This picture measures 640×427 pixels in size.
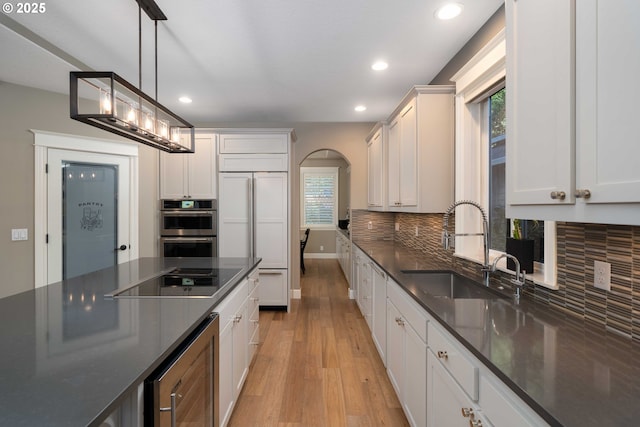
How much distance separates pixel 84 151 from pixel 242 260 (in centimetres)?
256

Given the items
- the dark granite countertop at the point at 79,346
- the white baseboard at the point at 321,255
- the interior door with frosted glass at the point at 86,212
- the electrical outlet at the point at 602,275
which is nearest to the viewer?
the dark granite countertop at the point at 79,346

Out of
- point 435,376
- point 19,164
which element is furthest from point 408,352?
point 19,164

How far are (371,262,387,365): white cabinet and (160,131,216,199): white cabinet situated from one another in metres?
2.41

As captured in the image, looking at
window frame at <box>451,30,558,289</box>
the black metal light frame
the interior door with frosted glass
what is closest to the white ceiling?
window frame at <box>451,30,558,289</box>

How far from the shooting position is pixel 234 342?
6.48 ft

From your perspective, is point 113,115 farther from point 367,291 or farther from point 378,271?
point 367,291

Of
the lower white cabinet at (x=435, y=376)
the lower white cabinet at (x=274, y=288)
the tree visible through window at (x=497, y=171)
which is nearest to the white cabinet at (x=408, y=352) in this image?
the lower white cabinet at (x=435, y=376)

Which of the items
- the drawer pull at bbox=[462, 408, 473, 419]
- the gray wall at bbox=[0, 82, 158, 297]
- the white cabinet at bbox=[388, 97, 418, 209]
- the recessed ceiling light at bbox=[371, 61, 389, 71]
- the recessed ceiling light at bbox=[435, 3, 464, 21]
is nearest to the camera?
the drawer pull at bbox=[462, 408, 473, 419]

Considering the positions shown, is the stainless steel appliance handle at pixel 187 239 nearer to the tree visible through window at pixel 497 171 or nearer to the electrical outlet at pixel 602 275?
the tree visible through window at pixel 497 171

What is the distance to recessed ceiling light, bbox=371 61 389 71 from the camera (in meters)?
2.78

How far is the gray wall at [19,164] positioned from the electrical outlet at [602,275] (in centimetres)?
458

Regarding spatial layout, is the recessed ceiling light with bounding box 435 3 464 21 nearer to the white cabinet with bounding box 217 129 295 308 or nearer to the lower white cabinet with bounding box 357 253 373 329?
the lower white cabinet with bounding box 357 253 373 329

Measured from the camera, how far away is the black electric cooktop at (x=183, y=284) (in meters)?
1.63

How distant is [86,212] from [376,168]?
11.6ft
